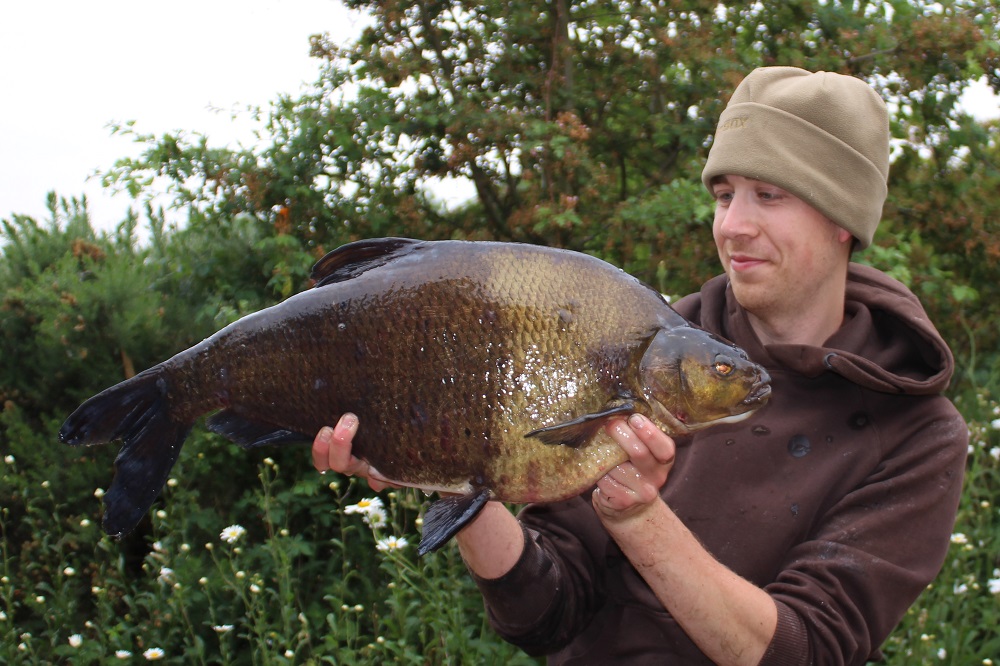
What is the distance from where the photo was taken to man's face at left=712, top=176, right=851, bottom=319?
2.20 meters

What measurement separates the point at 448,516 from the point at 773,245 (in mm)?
1005

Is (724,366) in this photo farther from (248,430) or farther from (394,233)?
(394,233)

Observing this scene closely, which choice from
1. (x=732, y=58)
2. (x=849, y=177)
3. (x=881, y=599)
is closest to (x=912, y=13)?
(x=732, y=58)

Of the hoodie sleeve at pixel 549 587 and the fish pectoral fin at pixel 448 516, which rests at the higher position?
the fish pectoral fin at pixel 448 516

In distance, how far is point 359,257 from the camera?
1.84m

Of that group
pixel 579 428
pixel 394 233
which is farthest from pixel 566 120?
pixel 579 428

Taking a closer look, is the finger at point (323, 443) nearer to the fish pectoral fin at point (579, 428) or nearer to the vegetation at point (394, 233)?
the fish pectoral fin at point (579, 428)

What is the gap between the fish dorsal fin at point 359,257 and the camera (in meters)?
1.82

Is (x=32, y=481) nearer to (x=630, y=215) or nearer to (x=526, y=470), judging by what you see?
(x=630, y=215)

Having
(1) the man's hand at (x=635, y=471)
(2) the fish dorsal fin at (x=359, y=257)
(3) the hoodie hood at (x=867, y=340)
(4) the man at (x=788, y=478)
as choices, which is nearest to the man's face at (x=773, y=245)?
(4) the man at (x=788, y=478)

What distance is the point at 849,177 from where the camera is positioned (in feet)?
7.37

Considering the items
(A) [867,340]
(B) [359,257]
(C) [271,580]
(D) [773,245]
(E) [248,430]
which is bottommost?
(C) [271,580]

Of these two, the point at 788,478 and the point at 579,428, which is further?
the point at 788,478

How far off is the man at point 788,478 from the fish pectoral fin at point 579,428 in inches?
9.7
